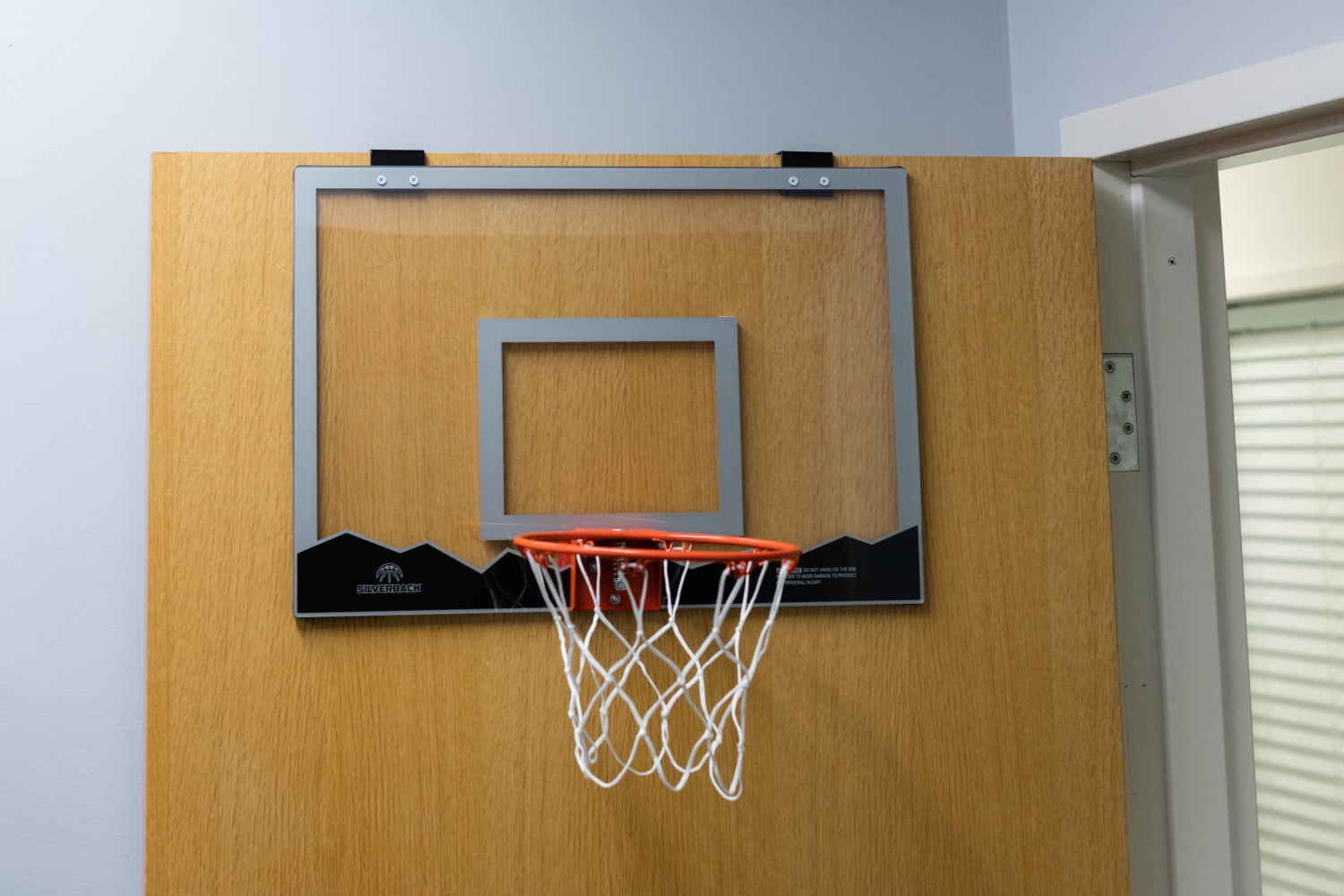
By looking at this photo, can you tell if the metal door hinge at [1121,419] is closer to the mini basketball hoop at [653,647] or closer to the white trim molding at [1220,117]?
the white trim molding at [1220,117]

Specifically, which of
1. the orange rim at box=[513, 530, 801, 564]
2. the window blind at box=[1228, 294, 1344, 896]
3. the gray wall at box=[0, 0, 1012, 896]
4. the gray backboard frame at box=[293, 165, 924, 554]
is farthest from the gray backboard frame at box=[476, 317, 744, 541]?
the window blind at box=[1228, 294, 1344, 896]

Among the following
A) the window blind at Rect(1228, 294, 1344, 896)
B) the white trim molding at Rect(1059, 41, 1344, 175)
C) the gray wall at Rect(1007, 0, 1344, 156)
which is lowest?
the window blind at Rect(1228, 294, 1344, 896)

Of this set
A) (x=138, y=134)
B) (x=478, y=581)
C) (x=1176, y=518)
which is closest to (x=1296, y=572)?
(x=1176, y=518)

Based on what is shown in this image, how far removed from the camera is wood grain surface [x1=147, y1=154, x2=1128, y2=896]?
1.15m

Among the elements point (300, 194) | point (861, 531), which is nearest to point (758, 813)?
point (861, 531)

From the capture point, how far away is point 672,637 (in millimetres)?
1197

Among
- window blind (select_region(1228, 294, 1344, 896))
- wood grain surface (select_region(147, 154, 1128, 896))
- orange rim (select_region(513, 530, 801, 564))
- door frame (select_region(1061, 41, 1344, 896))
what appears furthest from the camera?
window blind (select_region(1228, 294, 1344, 896))

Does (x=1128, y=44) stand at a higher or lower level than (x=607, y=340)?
higher

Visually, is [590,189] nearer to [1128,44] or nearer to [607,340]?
[607,340]

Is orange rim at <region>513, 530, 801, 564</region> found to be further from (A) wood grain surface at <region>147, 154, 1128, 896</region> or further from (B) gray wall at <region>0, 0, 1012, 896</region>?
(B) gray wall at <region>0, 0, 1012, 896</region>

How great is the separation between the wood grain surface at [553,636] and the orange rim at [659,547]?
74mm

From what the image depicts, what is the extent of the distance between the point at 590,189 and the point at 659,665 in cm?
66

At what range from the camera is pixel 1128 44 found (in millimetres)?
1263

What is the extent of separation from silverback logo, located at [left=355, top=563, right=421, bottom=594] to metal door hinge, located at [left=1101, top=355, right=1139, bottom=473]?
1.00 metres
